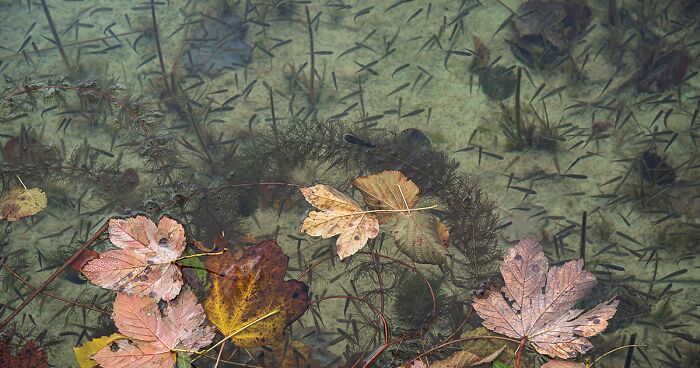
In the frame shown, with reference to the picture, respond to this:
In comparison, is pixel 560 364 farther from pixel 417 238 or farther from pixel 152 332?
pixel 152 332

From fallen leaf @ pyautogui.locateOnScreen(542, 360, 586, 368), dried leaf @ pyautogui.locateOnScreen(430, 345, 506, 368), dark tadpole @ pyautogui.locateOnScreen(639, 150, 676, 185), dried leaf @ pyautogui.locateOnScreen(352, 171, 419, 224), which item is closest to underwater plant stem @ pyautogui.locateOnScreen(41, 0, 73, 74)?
dried leaf @ pyautogui.locateOnScreen(352, 171, 419, 224)

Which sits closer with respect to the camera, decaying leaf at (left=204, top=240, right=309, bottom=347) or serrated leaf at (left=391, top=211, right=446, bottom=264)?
decaying leaf at (left=204, top=240, right=309, bottom=347)

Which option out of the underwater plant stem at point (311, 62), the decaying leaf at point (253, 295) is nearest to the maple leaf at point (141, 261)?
the decaying leaf at point (253, 295)

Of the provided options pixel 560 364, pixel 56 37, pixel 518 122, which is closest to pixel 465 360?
pixel 560 364

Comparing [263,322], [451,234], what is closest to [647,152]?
[451,234]

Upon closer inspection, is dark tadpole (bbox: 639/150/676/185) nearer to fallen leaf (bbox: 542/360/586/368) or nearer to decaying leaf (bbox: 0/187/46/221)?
fallen leaf (bbox: 542/360/586/368)

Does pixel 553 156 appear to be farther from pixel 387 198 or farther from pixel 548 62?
pixel 387 198
